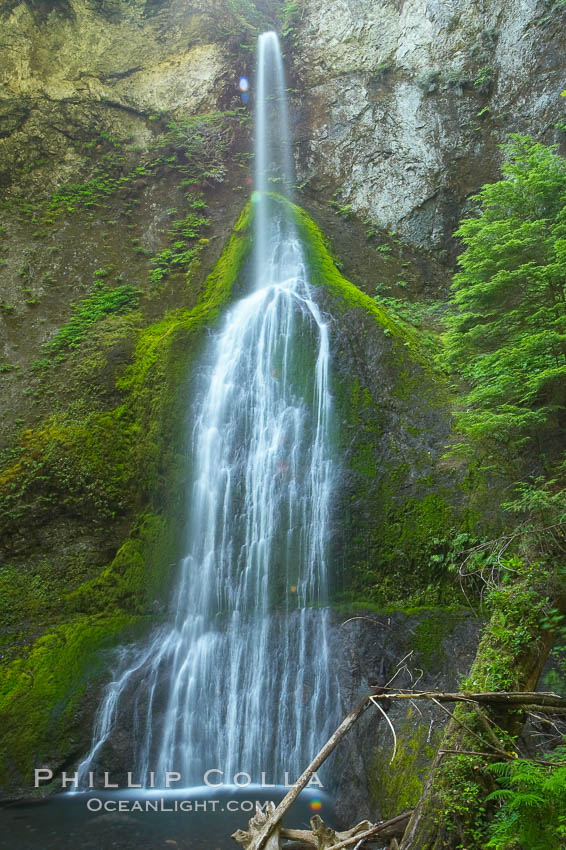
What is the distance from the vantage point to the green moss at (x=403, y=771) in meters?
5.39

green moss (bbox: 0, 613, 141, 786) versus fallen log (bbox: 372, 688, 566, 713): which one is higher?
fallen log (bbox: 372, 688, 566, 713)

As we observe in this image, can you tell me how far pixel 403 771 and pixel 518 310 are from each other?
519 centimetres

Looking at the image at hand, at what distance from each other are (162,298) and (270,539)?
808 centimetres

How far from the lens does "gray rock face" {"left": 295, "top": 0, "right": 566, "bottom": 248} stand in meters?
14.7

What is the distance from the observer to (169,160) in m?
17.7

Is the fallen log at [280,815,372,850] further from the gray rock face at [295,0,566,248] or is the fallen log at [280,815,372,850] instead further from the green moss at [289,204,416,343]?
the gray rock face at [295,0,566,248]

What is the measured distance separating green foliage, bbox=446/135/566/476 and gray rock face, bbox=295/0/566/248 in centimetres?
897

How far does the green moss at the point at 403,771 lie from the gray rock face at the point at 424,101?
12.9 meters

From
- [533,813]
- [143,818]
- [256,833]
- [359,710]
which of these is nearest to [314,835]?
[256,833]

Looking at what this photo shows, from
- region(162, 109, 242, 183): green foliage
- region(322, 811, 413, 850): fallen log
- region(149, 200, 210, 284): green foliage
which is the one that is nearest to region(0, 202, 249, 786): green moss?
region(149, 200, 210, 284): green foliage

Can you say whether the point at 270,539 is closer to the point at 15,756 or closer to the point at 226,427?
the point at 226,427

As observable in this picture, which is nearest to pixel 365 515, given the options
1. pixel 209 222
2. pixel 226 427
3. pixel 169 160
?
pixel 226 427

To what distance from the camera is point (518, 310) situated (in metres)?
6.44

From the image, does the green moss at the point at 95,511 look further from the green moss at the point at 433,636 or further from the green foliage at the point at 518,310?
the green foliage at the point at 518,310
